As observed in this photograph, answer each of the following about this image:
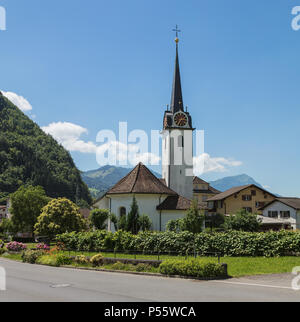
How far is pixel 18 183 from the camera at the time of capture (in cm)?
14112

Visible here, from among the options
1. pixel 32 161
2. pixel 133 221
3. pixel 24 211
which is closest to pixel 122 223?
pixel 133 221

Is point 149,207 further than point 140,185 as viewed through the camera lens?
No

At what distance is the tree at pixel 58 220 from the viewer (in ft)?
148

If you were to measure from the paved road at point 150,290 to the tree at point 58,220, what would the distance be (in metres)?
28.6

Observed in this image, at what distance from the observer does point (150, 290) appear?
13.4m

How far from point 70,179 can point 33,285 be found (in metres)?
148

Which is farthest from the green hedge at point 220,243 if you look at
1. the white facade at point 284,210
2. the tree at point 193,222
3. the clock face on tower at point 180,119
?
the white facade at point 284,210

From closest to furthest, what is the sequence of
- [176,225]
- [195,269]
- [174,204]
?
[195,269], [176,225], [174,204]

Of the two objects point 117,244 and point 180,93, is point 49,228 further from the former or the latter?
point 180,93

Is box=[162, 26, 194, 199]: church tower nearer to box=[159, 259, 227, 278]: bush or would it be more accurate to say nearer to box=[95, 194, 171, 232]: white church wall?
box=[95, 194, 171, 232]: white church wall

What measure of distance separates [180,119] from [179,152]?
5.31 m

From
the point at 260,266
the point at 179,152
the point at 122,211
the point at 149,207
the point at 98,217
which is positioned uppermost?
the point at 179,152

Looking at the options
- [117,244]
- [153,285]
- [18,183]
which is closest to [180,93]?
[117,244]

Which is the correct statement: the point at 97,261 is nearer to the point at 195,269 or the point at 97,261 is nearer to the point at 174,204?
the point at 195,269
